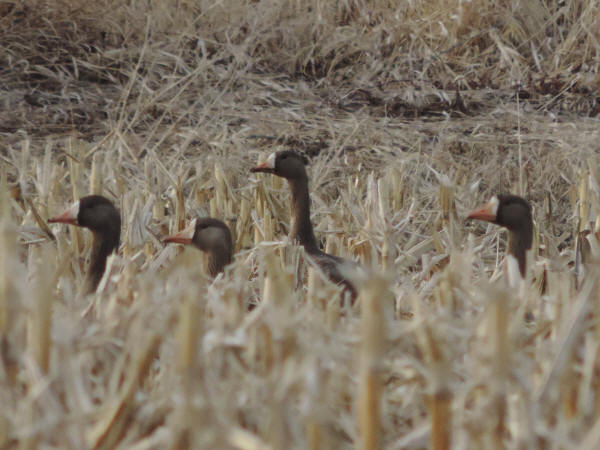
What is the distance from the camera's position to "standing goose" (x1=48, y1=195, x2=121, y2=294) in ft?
11.7

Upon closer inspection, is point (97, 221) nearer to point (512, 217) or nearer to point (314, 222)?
point (314, 222)

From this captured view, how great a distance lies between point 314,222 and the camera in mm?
4871

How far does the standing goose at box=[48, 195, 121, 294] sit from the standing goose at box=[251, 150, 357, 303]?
895 mm

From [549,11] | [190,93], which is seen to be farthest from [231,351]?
[549,11]

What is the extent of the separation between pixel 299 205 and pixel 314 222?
0.48 metres

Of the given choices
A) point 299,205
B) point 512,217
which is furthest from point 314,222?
point 512,217

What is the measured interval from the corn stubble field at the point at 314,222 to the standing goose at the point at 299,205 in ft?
0.37

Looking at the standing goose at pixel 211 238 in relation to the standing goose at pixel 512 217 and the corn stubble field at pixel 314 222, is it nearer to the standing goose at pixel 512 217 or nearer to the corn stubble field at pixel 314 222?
the corn stubble field at pixel 314 222

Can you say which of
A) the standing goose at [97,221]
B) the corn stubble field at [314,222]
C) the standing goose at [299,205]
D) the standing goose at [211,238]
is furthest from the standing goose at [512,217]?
the standing goose at [97,221]

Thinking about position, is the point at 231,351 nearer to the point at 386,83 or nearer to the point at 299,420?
the point at 299,420

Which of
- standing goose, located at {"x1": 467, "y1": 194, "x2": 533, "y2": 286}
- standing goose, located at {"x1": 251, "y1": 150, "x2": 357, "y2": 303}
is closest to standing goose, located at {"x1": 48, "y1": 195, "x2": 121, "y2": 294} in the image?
standing goose, located at {"x1": 251, "y1": 150, "x2": 357, "y2": 303}

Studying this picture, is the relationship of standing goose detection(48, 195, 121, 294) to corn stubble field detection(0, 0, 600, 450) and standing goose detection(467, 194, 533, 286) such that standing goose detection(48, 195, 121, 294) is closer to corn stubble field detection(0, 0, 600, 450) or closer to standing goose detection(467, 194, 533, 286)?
corn stubble field detection(0, 0, 600, 450)

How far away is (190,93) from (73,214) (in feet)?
12.0

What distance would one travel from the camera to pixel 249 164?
5496 millimetres
